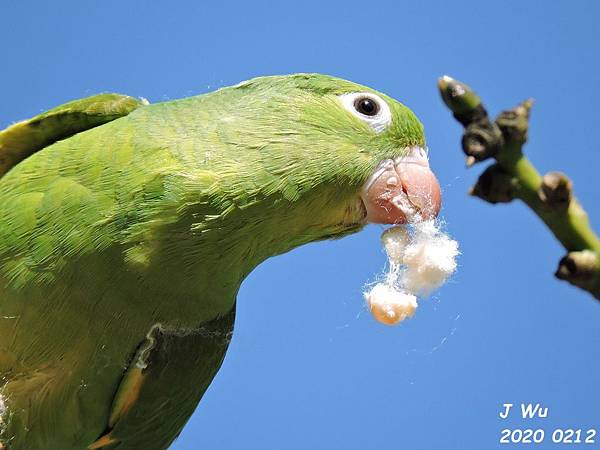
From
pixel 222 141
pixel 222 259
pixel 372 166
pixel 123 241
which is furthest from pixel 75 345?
pixel 372 166

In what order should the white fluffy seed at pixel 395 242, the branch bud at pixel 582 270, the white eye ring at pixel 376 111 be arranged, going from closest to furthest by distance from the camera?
1. the branch bud at pixel 582 270
2. the white fluffy seed at pixel 395 242
3. the white eye ring at pixel 376 111

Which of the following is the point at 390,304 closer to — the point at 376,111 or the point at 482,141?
the point at 376,111

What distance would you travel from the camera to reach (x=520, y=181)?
98cm

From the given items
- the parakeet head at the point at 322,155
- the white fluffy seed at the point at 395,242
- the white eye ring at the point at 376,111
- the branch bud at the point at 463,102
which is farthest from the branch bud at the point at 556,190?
the white eye ring at the point at 376,111

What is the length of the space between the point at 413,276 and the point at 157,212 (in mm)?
1111

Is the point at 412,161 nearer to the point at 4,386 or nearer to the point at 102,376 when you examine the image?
the point at 102,376

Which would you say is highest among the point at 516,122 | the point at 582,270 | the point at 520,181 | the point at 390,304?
the point at 390,304

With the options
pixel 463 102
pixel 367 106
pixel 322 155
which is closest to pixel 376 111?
pixel 367 106

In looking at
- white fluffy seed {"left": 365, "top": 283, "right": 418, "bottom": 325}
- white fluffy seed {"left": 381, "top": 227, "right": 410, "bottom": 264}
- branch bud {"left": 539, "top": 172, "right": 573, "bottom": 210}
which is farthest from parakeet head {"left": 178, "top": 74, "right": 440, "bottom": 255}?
branch bud {"left": 539, "top": 172, "right": 573, "bottom": 210}

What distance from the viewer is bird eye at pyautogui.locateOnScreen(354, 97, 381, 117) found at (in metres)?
3.46

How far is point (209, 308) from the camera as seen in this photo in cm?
358

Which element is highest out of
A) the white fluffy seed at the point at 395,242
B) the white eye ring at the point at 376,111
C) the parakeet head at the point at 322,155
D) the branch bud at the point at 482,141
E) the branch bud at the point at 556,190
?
the white eye ring at the point at 376,111

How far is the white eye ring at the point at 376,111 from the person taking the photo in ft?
11.2

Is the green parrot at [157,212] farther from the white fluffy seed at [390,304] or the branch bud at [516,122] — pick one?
the branch bud at [516,122]
